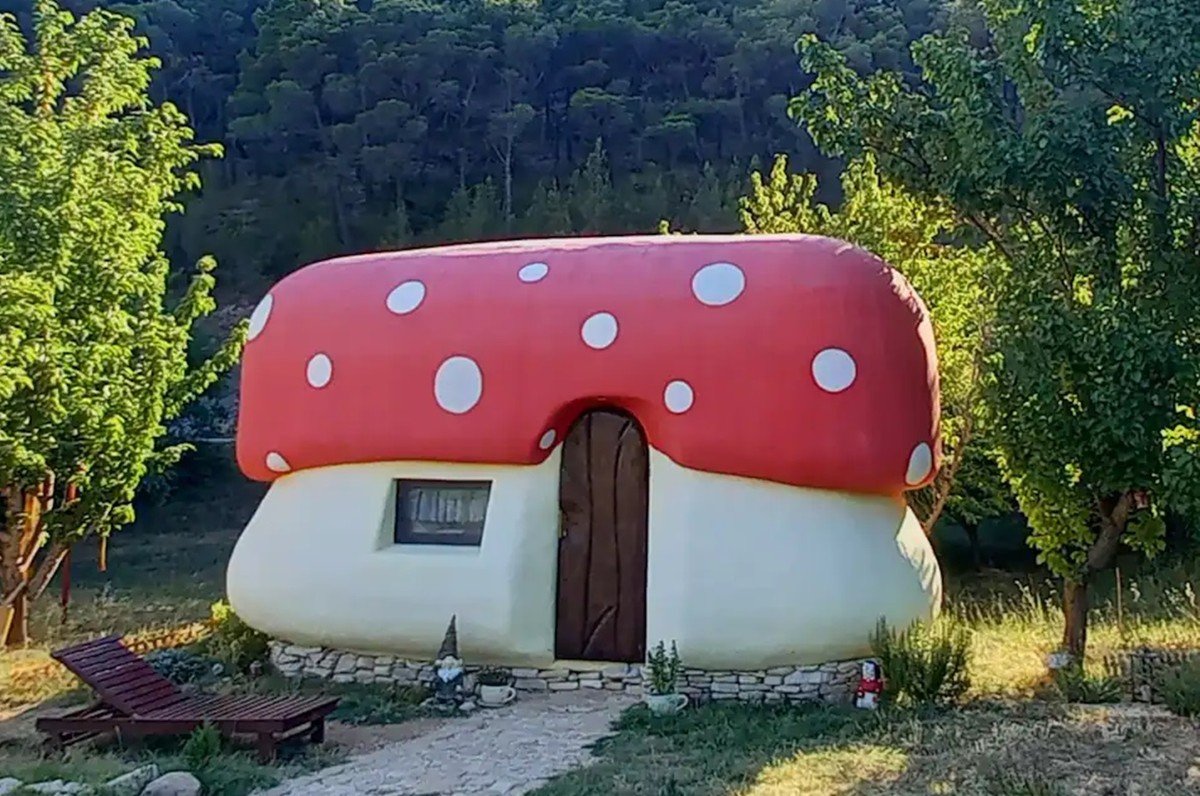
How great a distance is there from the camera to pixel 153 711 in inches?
301

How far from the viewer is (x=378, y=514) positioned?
935 centimetres

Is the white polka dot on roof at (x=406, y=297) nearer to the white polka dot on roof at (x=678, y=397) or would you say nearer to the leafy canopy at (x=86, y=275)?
the white polka dot on roof at (x=678, y=397)

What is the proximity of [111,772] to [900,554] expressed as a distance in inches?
210

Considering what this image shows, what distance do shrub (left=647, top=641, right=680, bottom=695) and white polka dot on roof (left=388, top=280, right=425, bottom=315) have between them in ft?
10.6

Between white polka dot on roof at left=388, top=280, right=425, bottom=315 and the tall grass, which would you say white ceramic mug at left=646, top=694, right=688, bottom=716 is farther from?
white polka dot on roof at left=388, top=280, right=425, bottom=315

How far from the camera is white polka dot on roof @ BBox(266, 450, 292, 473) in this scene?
983 centimetres

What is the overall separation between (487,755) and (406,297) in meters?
3.81

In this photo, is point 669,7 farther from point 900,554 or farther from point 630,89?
point 900,554

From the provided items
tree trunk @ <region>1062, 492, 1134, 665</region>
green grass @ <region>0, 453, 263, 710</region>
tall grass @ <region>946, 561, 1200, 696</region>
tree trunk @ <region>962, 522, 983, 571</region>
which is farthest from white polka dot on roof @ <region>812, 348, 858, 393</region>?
tree trunk @ <region>962, 522, 983, 571</region>

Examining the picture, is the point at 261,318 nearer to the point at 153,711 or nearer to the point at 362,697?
the point at 362,697

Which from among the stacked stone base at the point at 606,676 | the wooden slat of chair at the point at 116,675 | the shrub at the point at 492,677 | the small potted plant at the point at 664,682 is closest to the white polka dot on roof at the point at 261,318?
the stacked stone base at the point at 606,676

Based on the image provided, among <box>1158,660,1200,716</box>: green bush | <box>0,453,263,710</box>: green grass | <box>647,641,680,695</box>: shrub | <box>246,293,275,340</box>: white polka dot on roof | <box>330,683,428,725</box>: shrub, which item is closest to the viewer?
<box>1158,660,1200,716</box>: green bush

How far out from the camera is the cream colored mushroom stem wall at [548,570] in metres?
8.40

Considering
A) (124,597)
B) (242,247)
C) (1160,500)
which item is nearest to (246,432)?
(1160,500)
